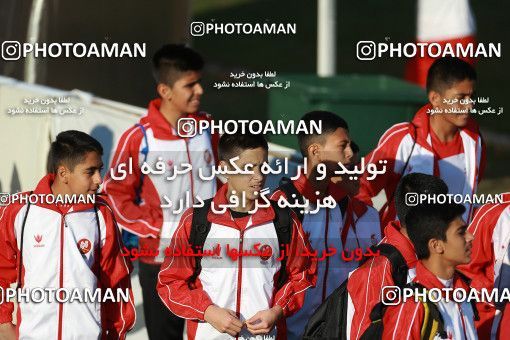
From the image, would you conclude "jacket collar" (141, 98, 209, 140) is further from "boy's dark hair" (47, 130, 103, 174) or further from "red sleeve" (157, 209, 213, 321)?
"red sleeve" (157, 209, 213, 321)

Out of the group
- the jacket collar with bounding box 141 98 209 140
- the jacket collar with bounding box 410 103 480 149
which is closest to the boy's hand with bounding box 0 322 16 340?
the jacket collar with bounding box 141 98 209 140

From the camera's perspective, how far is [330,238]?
6.75 meters

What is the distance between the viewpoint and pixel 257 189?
6148mm

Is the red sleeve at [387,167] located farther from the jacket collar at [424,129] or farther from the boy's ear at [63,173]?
the boy's ear at [63,173]

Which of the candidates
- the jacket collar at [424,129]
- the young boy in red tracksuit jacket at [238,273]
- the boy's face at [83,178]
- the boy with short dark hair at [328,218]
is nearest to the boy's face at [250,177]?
the young boy in red tracksuit jacket at [238,273]

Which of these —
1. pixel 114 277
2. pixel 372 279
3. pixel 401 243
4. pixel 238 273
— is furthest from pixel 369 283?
pixel 114 277

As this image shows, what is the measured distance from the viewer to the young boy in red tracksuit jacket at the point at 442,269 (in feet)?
18.6

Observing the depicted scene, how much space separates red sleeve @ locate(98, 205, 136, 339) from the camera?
6.31m

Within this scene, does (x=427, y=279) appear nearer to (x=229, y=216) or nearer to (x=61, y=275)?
(x=229, y=216)

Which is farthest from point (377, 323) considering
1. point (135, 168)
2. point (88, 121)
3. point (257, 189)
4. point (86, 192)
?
point (88, 121)

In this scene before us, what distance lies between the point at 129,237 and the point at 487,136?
12589mm

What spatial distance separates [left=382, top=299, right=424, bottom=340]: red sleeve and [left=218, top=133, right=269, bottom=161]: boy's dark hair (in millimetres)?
→ 1040

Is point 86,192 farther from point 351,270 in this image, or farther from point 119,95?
point 119,95

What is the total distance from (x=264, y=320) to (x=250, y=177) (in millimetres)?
621
